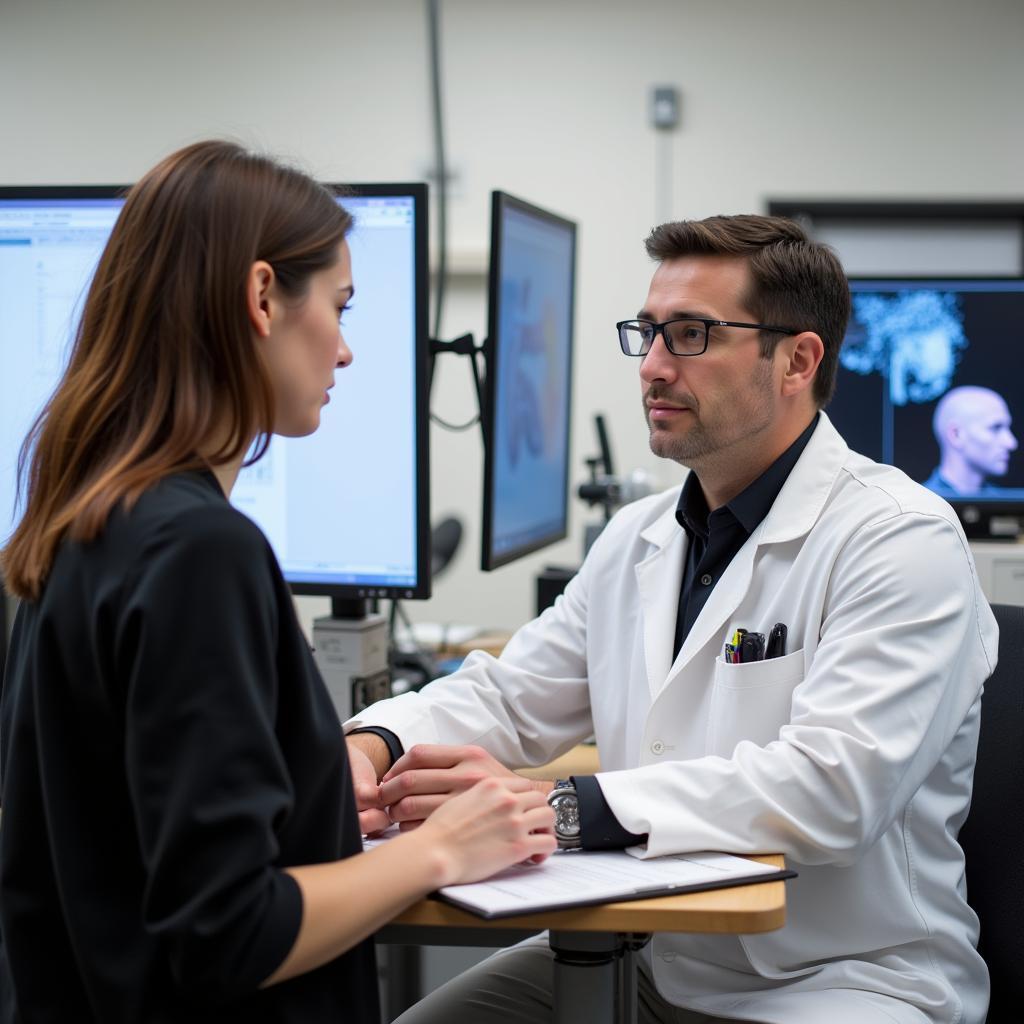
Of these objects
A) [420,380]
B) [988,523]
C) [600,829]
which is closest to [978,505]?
[988,523]

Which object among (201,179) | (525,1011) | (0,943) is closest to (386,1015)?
(525,1011)

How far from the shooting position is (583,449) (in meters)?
4.13

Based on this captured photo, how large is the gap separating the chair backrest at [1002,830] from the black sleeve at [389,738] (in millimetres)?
600

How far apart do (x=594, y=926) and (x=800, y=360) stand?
30.2 inches

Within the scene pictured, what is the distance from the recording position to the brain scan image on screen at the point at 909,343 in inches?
93.7

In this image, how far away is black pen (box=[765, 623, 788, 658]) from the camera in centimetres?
122

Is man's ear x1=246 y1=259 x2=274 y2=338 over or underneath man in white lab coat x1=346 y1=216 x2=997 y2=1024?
over

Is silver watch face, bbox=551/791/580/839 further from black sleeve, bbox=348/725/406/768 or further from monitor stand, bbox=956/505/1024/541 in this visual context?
monitor stand, bbox=956/505/1024/541

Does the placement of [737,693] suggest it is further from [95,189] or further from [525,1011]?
[95,189]

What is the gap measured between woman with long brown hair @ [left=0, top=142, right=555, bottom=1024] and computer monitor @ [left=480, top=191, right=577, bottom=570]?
2.19 ft

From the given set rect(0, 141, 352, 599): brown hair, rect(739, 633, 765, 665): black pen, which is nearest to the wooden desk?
rect(739, 633, 765, 665): black pen

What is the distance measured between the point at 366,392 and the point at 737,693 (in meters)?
0.63

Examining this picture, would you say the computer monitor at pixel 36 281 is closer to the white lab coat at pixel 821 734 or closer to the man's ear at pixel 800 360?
the white lab coat at pixel 821 734

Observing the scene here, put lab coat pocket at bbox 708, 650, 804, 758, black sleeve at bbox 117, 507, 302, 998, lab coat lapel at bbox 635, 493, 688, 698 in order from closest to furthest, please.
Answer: black sleeve at bbox 117, 507, 302, 998 < lab coat pocket at bbox 708, 650, 804, 758 < lab coat lapel at bbox 635, 493, 688, 698
